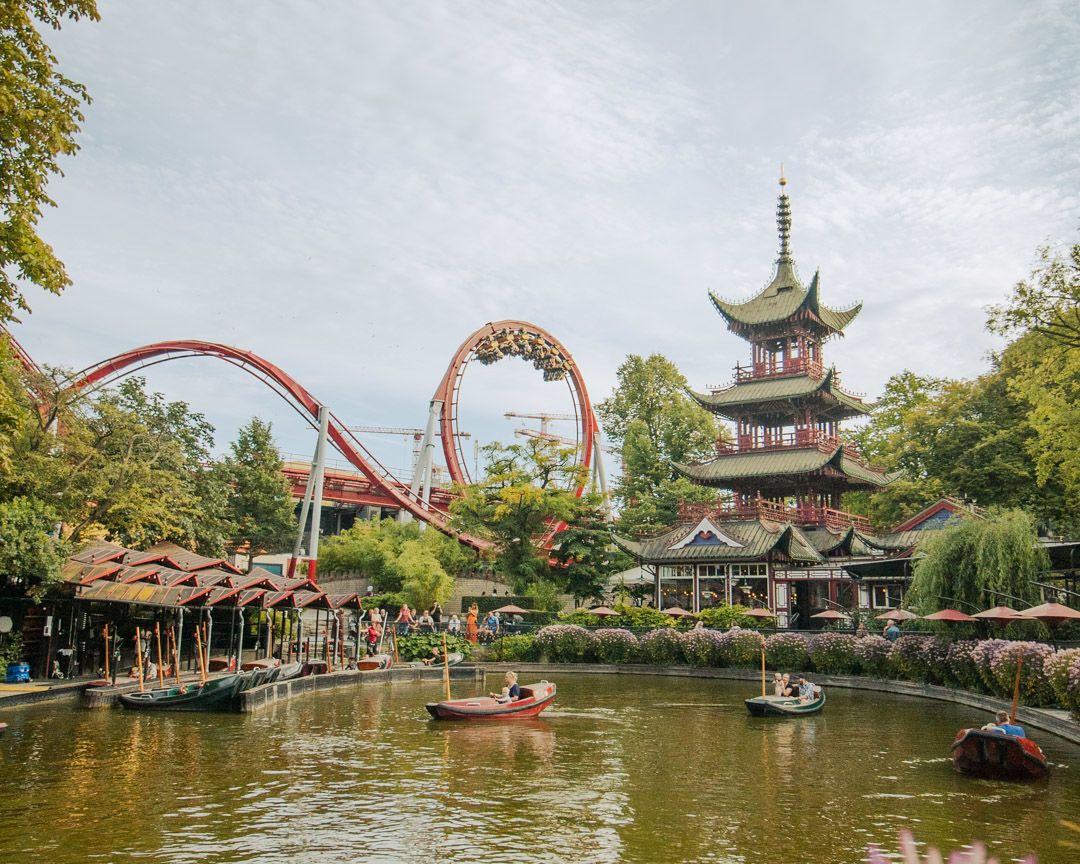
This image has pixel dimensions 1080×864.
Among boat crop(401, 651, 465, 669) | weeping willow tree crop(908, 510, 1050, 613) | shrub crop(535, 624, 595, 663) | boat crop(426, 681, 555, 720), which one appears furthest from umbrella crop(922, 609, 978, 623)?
boat crop(401, 651, 465, 669)

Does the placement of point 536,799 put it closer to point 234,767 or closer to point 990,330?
point 234,767

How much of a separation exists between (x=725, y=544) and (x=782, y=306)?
55.5 feet

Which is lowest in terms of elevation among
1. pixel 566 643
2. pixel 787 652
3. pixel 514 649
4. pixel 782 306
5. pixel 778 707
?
pixel 778 707

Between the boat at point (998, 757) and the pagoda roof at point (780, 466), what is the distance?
31.0 m

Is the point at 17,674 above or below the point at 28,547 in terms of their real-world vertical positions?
below

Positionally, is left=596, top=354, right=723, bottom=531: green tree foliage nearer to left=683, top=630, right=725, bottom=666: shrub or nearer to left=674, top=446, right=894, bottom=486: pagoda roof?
left=674, top=446, right=894, bottom=486: pagoda roof

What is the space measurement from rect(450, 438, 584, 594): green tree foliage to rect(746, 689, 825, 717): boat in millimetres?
25414

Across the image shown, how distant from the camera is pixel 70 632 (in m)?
28.8

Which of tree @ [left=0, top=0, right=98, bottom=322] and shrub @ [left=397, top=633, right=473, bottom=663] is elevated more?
tree @ [left=0, top=0, right=98, bottom=322]

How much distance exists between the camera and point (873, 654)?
3244 cm

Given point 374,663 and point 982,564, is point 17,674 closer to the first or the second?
point 374,663

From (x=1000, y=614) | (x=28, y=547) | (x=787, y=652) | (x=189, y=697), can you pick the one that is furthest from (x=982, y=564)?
(x=28, y=547)

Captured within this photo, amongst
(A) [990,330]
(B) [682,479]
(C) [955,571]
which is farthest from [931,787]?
(B) [682,479]

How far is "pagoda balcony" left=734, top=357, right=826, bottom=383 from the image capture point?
52834 mm
